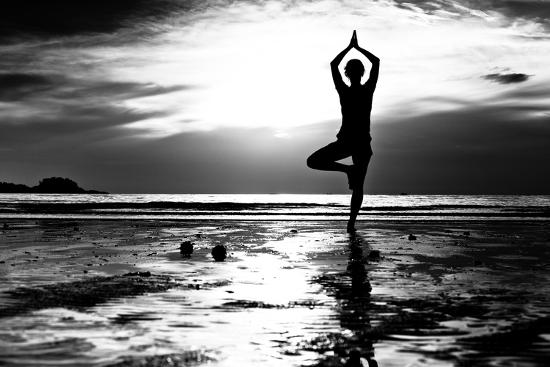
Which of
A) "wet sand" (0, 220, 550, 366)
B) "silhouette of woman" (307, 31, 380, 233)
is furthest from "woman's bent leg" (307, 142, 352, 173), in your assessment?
"wet sand" (0, 220, 550, 366)

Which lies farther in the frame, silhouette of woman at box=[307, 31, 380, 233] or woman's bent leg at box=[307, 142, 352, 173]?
woman's bent leg at box=[307, 142, 352, 173]

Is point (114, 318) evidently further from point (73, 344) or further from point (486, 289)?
point (486, 289)

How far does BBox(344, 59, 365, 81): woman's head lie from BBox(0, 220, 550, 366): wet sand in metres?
3.53

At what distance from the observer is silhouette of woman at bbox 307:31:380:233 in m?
9.53

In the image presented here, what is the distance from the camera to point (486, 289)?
4535 millimetres

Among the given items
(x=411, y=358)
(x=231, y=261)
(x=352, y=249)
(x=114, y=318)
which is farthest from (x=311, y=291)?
(x=352, y=249)

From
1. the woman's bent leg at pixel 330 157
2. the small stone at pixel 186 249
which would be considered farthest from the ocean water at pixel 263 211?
the small stone at pixel 186 249

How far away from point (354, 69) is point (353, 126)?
0.93 metres

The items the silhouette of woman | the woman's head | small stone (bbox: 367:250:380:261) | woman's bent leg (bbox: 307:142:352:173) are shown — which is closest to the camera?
small stone (bbox: 367:250:380:261)

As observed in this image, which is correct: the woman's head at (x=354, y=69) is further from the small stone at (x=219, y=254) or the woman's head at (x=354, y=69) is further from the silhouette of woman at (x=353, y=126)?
the small stone at (x=219, y=254)

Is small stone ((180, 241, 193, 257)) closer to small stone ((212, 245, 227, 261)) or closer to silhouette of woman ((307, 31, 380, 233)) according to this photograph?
small stone ((212, 245, 227, 261))

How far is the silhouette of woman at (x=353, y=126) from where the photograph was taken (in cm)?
953

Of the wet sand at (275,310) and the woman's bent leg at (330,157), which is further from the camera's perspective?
the woman's bent leg at (330,157)

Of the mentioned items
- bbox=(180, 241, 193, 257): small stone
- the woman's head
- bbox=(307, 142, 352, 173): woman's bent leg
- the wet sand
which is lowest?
the wet sand
